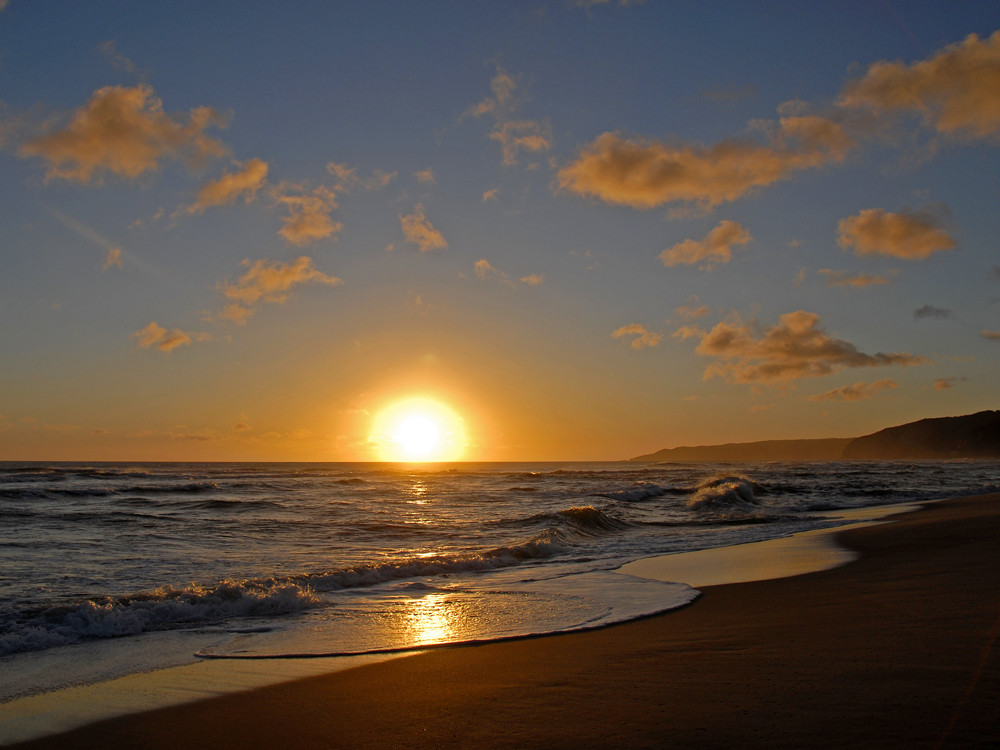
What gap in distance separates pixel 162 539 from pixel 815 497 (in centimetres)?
3122

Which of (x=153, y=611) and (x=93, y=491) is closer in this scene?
(x=153, y=611)

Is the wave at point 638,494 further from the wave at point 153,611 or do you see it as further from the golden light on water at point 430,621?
the wave at point 153,611

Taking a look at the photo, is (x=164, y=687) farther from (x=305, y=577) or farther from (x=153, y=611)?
(x=305, y=577)

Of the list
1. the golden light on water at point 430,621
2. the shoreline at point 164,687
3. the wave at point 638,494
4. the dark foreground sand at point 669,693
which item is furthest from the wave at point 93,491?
the dark foreground sand at point 669,693

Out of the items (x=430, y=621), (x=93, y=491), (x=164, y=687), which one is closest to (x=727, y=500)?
(x=430, y=621)

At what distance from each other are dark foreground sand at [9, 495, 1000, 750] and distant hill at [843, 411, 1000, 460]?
165 meters

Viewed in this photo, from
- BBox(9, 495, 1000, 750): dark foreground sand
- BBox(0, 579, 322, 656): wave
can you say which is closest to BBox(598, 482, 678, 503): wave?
BBox(0, 579, 322, 656): wave

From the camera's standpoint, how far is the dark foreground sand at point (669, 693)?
3.97m

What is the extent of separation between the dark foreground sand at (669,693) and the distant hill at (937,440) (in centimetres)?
16470

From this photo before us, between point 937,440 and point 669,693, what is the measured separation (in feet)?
658

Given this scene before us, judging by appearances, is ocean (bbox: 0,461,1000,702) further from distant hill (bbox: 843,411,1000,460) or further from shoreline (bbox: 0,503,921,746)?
distant hill (bbox: 843,411,1000,460)

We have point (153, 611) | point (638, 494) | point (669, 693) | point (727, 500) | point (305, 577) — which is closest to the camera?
point (669, 693)

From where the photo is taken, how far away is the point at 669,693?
15.8 feet

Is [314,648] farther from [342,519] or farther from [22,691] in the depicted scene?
[342,519]
